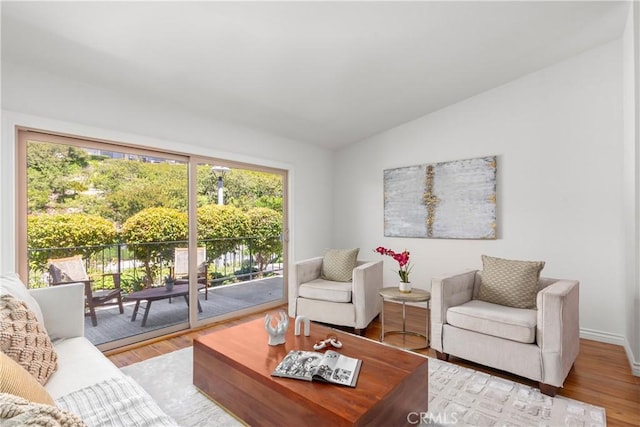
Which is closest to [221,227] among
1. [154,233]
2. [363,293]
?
[154,233]

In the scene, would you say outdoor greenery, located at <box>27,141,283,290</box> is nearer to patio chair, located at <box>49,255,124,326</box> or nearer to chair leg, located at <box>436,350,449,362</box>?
patio chair, located at <box>49,255,124,326</box>

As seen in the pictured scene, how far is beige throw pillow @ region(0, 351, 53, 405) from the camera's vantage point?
979mm

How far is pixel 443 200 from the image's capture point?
4059mm

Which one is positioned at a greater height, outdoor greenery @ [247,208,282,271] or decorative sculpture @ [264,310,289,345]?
outdoor greenery @ [247,208,282,271]

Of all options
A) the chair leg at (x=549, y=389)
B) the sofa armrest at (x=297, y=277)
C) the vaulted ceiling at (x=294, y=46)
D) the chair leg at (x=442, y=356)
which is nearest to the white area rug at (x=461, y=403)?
the chair leg at (x=549, y=389)

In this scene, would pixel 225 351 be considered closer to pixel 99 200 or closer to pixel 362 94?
pixel 99 200

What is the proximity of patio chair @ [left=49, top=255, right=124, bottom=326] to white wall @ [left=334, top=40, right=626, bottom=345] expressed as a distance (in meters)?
3.42

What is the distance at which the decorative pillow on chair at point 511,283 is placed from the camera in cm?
262

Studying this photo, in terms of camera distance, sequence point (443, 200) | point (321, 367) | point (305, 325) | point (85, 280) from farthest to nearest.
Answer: point (443, 200) < point (85, 280) < point (305, 325) < point (321, 367)

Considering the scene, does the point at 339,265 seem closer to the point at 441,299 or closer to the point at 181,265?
the point at 441,299

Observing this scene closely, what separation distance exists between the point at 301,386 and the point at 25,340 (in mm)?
1332

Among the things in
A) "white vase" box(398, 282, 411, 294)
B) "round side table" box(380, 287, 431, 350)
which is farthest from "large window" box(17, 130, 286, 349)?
"white vase" box(398, 282, 411, 294)

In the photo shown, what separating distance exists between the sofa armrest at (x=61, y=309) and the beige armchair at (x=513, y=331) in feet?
8.58

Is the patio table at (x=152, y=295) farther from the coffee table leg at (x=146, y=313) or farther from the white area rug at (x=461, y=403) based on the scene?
the white area rug at (x=461, y=403)
